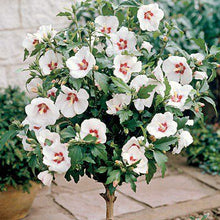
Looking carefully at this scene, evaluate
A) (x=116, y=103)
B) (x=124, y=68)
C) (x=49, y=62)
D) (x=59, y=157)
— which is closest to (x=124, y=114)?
(x=116, y=103)

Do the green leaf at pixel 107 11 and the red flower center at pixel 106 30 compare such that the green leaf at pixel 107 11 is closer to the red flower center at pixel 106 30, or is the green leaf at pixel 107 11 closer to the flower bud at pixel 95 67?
the red flower center at pixel 106 30

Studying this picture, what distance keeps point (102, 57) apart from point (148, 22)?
0.82ft

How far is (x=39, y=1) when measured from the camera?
3.54 metres

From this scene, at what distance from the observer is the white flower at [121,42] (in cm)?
182

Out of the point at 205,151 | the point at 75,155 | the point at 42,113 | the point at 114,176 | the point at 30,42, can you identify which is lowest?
the point at 205,151

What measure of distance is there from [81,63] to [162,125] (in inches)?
14.3

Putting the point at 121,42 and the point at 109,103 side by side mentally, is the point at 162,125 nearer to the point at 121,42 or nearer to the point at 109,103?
the point at 109,103

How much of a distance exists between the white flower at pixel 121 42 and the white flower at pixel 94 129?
33 cm

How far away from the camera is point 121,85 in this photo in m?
1.63

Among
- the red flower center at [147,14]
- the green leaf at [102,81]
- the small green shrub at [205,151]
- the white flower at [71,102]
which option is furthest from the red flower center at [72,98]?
the small green shrub at [205,151]

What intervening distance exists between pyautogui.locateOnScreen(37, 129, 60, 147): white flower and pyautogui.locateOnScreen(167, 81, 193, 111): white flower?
0.43m

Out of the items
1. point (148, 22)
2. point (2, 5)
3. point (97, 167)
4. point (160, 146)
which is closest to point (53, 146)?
point (97, 167)

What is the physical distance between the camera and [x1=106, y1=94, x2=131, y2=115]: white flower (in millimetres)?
1678

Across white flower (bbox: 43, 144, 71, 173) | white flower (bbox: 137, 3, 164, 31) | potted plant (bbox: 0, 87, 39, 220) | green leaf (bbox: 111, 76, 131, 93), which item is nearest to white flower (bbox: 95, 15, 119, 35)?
white flower (bbox: 137, 3, 164, 31)
